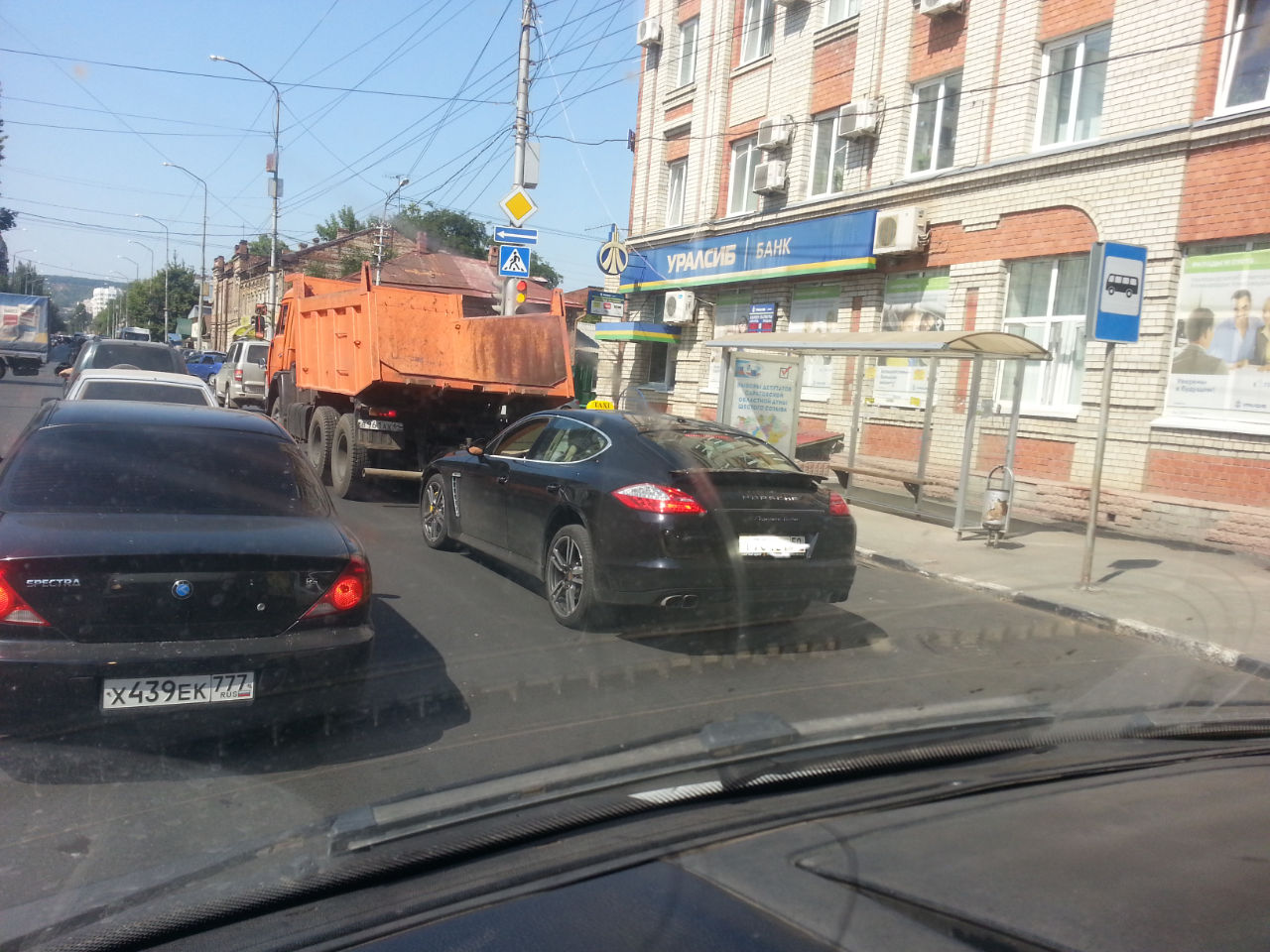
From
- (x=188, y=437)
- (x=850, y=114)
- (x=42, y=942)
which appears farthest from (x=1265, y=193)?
(x=42, y=942)

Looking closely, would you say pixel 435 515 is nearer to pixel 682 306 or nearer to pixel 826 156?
pixel 826 156

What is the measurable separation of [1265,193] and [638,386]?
14965 mm

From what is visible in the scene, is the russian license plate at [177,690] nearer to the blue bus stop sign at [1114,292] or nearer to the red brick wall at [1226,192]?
the blue bus stop sign at [1114,292]

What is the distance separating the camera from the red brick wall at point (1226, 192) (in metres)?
11.3

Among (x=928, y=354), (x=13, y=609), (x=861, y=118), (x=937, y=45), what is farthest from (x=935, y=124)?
(x=13, y=609)

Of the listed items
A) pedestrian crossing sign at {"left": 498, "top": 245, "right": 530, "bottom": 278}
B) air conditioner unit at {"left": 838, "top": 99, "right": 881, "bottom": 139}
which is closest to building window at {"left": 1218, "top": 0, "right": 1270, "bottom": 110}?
air conditioner unit at {"left": 838, "top": 99, "right": 881, "bottom": 139}

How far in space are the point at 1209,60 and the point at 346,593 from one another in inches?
487

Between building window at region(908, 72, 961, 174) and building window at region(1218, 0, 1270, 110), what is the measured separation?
435 centimetres

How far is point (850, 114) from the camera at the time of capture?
17234 mm

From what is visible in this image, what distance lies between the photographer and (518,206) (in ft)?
58.9

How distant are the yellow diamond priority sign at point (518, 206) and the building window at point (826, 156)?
5302 mm

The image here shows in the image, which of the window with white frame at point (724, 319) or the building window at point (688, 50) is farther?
the building window at point (688, 50)

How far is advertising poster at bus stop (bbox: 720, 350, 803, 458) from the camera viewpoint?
1504 cm

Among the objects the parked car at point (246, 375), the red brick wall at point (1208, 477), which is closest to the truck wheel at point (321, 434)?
the red brick wall at point (1208, 477)
